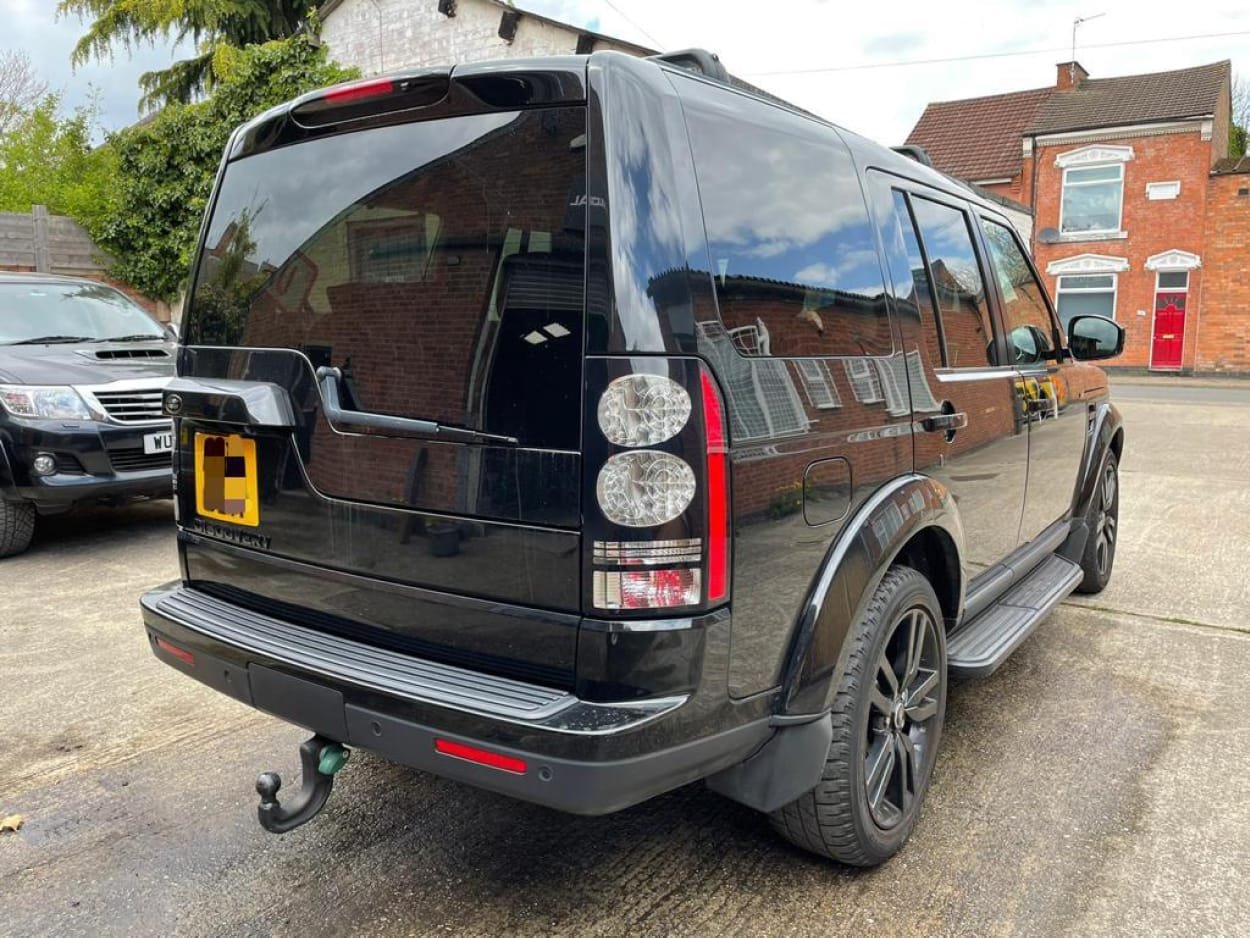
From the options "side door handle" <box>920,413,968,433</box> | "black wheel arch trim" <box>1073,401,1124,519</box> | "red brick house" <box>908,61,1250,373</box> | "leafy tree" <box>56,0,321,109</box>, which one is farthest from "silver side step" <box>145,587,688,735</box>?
"red brick house" <box>908,61,1250,373</box>

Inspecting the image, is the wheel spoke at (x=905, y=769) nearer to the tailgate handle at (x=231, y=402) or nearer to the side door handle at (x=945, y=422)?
the side door handle at (x=945, y=422)

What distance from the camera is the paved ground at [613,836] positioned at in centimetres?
239

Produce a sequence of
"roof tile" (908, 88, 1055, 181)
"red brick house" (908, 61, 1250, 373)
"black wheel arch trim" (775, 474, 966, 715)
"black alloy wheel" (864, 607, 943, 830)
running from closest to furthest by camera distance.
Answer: "black wheel arch trim" (775, 474, 966, 715), "black alloy wheel" (864, 607, 943, 830), "red brick house" (908, 61, 1250, 373), "roof tile" (908, 88, 1055, 181)

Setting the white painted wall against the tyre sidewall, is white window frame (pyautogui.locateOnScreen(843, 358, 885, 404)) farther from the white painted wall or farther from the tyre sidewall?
the white painted wall

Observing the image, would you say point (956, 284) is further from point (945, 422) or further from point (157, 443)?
point (157, 443)

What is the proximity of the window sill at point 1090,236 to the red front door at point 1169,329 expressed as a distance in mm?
1857

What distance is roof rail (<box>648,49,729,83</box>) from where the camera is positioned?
231 centimetres

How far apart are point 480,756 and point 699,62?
1684 mm

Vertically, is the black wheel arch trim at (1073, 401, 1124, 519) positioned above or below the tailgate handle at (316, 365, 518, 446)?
below

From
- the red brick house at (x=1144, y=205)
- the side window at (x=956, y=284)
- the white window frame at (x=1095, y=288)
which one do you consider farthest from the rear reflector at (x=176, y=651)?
the white window frame at (x=1095, y=288)

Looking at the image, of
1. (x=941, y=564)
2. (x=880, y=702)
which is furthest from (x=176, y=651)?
(x=941, y=564)

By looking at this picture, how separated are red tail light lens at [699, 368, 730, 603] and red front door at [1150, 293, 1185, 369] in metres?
27.4

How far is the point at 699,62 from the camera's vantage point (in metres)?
2.31

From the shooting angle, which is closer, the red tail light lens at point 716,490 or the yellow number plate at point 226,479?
the red tail light lens at point 716,490
